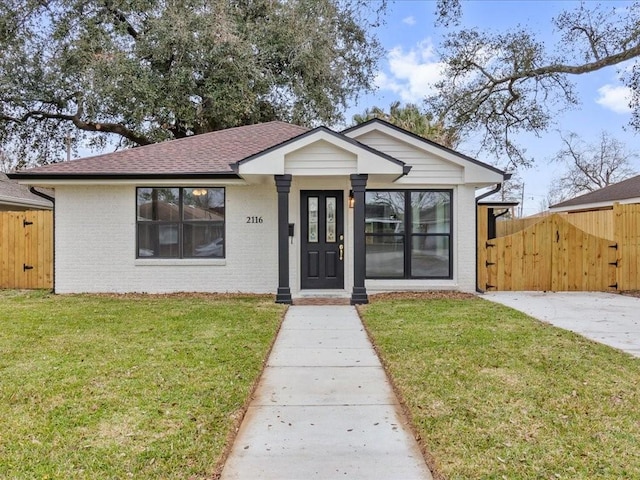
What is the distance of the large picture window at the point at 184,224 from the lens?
10211 millimetres

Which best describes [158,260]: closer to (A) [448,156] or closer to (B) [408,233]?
(B) [408,233]

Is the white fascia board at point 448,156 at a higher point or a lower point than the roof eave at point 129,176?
higher

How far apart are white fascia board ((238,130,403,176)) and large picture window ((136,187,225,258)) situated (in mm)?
1770

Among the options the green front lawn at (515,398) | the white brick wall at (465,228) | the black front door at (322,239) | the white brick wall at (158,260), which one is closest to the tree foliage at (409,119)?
the white brick wall at (465,228)

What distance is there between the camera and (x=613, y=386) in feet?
13.8

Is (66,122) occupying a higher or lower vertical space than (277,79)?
lower

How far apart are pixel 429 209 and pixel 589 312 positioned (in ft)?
12.5

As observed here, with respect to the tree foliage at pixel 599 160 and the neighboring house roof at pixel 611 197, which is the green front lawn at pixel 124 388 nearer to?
the neighboring house roof at pixel 611 197

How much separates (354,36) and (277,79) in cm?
357

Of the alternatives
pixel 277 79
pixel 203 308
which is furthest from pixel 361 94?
pixel 203 308

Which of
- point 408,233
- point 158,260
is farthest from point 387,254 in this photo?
point 158,260

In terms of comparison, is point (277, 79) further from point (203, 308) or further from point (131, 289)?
point (203, 308)

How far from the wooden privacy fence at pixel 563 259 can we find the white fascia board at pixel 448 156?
1260 millimetres

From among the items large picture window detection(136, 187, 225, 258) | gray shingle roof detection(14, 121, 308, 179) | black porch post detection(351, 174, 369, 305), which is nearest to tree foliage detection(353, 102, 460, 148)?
gray shingle roof detection(14, 121, 308, 179)
